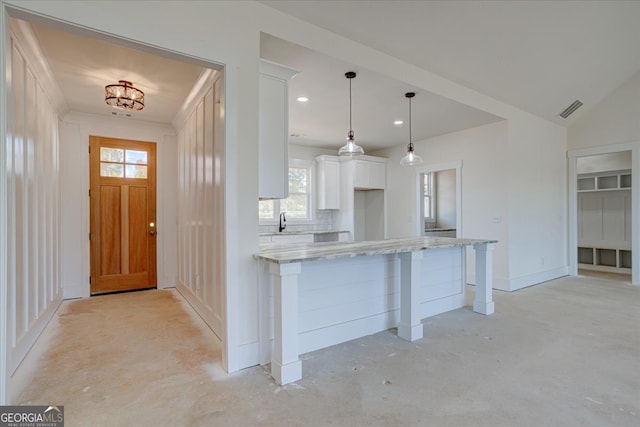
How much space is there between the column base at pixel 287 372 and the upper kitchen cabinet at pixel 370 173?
4.37 meters

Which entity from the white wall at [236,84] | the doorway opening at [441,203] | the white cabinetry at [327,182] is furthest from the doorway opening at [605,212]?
the white wall at [236,84]

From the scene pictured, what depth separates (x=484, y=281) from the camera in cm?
364

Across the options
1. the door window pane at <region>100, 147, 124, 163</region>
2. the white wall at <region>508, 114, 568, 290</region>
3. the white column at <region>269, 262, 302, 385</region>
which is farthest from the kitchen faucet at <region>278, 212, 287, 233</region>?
the white wall at <region>508, 114, 568, 290</region>

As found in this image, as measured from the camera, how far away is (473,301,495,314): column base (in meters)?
3.61

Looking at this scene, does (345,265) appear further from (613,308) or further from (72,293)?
(72,293)

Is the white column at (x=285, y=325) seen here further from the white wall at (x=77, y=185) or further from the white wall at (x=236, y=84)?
the white wall at (x=77, y=185)

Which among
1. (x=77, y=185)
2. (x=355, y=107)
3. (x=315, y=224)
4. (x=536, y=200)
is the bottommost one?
(x=315, y=224)

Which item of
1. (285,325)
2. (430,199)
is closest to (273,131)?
(285,325)

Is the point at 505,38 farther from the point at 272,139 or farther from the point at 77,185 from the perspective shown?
the point at 77,185

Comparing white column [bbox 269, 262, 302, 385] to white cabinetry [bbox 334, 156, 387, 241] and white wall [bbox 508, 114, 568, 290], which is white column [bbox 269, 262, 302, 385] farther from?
white cabinetry [bbox 334, 156, 387, 241]

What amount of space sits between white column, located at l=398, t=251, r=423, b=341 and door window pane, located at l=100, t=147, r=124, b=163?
4372 millimetres

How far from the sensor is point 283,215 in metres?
5.98

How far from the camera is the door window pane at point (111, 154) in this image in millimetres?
4582

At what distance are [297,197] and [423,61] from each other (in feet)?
11.5
